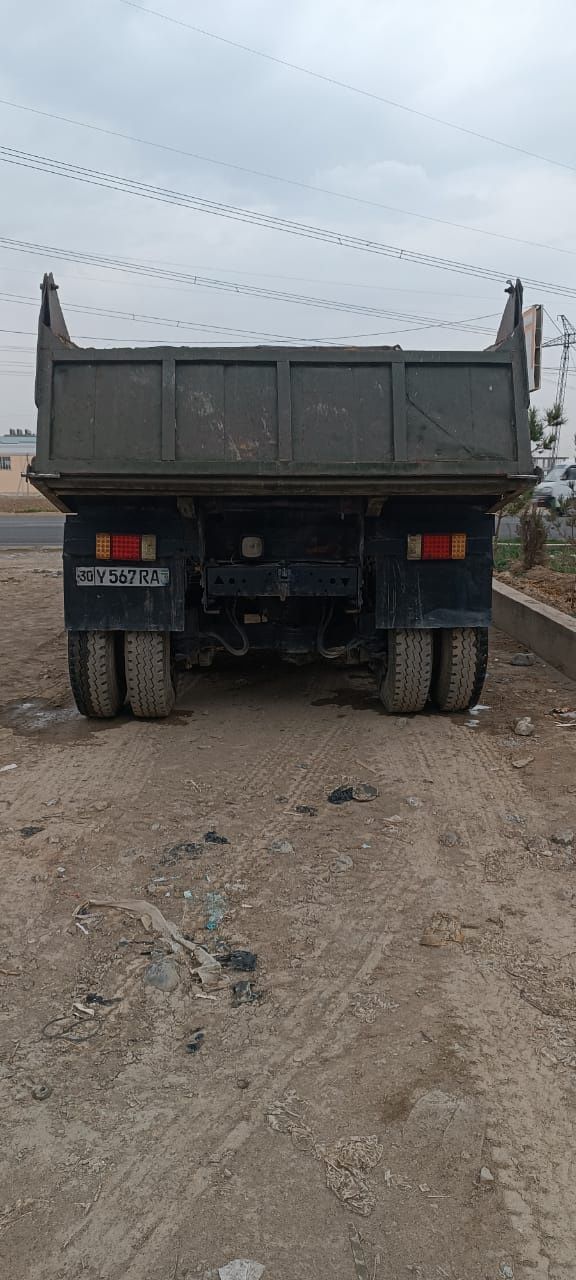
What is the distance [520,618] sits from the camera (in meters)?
8.53

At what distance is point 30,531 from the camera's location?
2414 centimetres

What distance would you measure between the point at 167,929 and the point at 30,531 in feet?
73.3

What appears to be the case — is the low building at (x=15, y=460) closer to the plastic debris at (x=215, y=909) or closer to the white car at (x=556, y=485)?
the white car at (x=556, y=485)

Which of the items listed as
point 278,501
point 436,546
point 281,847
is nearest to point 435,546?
point 436,546

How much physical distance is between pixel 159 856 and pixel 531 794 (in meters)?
1.85

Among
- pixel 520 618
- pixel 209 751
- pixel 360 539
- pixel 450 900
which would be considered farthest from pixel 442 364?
pixel 520 618

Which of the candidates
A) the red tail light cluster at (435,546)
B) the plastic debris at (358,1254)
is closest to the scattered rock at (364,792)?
the red tail light cluster at (435,546)

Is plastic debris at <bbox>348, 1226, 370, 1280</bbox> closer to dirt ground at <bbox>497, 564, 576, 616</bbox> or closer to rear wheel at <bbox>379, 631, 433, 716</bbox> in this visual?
rear wheel at <bbox>379, 631, 433, 716</bbox>

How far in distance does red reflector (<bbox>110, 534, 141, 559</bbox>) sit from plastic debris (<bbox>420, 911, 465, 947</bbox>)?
3018 millimetres

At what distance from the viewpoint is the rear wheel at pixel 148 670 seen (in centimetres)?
555

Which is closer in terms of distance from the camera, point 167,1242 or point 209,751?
point 167,1242

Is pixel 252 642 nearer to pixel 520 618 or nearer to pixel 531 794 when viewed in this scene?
pixel 531 794

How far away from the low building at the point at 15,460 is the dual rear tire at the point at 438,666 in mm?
47237

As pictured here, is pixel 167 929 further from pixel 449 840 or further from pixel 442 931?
pixel 449 840
